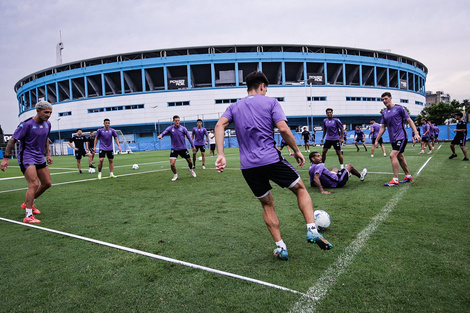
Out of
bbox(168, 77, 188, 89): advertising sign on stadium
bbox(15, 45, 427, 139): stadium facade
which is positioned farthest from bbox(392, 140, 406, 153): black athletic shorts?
bbox(168, 77, 188, 89): advertising sign on stadium

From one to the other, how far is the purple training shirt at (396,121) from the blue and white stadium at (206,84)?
136ft

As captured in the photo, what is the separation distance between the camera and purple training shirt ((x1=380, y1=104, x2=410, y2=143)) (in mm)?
7434

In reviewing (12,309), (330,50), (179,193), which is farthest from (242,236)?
(330,50)

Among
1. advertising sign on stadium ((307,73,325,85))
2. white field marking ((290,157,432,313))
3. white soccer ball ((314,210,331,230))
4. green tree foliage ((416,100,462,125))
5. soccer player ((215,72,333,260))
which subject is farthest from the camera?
advertising sign on stadium ((307,73,325,85))

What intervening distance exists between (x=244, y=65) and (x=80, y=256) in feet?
170

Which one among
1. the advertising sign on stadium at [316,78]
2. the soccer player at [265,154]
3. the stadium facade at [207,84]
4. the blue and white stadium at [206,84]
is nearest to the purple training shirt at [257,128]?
the soccer player at [265,154]

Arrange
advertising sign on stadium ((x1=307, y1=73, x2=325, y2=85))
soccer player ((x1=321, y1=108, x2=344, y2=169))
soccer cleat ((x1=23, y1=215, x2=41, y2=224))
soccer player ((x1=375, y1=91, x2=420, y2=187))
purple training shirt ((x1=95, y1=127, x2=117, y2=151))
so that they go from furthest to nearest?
advertising sign on stadium ((x1=307, y1=73, x2=325, y2=85)) → purple training shirt ((x1=95, y1=127, x2=117, y2=151)) → soccer player ((x1=321, y1=108, x2=344, y2=169)) → soccer player ((x1=375, y1=91, x2=420, y2=187)) → soccer cleat ((x1=23, y1=215, x2=41, y2=224))

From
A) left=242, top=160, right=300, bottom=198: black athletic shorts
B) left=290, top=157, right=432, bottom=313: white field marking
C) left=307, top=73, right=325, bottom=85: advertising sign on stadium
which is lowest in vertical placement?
left=290, top=157, right=432, bottom=313: white field marking

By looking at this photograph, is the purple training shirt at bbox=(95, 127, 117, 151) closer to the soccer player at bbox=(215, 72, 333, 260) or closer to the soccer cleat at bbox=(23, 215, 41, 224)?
the soccer cleat at bbox=(23, 215, 41, 224)

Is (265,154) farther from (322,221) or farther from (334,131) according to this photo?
(334,131)

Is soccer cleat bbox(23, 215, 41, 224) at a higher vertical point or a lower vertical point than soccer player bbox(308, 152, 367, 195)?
lower

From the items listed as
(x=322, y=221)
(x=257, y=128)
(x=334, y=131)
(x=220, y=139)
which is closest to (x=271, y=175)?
(x=257, y=128)

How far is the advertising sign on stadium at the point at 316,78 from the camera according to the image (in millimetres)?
50875

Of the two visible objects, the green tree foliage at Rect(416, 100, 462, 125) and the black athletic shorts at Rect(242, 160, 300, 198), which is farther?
the green tree foliage at Rect(416, 100, 462, 125)
